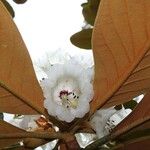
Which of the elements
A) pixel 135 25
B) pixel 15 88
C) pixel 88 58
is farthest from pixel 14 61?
pixel 88 58

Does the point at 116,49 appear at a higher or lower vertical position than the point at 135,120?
higher

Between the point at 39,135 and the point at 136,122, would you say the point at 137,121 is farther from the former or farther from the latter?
the point at 39,135

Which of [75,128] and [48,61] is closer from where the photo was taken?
[75,128]

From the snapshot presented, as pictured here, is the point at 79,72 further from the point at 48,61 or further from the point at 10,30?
the point at 48,61

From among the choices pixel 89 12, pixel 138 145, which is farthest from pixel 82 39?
pixel 138 145

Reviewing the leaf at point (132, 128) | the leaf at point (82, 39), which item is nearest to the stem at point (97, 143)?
the leaf at point (132, 128)

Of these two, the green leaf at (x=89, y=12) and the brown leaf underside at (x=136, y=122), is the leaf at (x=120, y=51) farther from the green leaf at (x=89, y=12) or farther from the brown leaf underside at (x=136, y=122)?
the green leaf at (x=89, y=12)

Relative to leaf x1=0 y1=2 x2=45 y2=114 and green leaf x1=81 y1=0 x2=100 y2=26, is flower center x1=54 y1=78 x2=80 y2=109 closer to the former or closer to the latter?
leaf x1=0 y1=2 x2=45 y2=114
